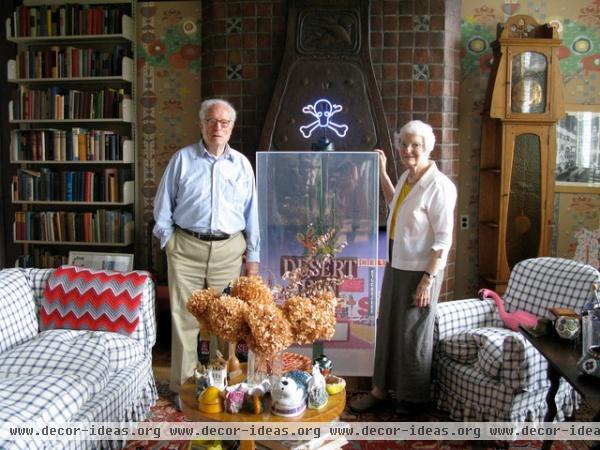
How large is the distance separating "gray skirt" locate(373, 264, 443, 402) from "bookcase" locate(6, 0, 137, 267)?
2260 mm

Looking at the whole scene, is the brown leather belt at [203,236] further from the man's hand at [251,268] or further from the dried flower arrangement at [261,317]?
the dried flower arrangement at [261,317]

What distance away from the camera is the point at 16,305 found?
2.63 metres

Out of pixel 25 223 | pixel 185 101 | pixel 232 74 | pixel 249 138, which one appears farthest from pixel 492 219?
pixel 25 223

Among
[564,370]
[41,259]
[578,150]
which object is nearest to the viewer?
[564,370]

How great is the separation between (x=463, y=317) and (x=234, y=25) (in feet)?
7.82

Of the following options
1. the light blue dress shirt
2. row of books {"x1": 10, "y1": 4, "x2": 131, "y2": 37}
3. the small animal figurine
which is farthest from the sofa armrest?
row of books {"x1": 10, "y1": 4, "x2": 131, "y2": 37}

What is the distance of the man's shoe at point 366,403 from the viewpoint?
2.82 m

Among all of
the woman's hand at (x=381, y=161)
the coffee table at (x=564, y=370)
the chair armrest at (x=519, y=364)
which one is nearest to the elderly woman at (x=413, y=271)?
the woman's hand at (x=381, y=161)

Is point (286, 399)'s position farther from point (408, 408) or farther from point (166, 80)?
point (166, 80)

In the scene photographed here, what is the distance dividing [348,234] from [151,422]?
133 centimetres

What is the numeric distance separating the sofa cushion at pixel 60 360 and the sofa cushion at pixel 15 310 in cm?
8

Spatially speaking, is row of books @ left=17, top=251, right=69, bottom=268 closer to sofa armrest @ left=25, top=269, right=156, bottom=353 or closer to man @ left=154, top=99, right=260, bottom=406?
sofa armrest @ left=25, top=269, right=156, bottom=353

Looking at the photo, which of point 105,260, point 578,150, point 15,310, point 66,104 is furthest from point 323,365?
point 66,104

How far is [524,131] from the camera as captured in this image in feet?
12.0
